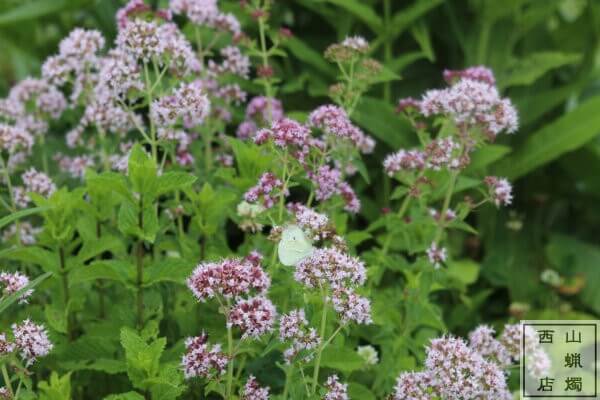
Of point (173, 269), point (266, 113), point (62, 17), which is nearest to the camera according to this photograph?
point (173, 269)

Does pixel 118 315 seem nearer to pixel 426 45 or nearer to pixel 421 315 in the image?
pixel 421 315

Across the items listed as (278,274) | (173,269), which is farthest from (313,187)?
(173,269)

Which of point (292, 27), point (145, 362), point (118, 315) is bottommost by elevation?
point (145, 362)

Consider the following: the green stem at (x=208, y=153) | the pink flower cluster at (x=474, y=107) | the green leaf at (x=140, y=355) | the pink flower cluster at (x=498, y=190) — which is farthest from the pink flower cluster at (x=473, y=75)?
the green leaf at (x=140, y=355)

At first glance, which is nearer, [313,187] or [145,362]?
[145,362]

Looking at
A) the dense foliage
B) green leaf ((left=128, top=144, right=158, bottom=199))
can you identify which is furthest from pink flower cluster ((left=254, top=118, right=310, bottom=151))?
Answer: green leaf ((left=128, top=144, right=158, bottom=199))

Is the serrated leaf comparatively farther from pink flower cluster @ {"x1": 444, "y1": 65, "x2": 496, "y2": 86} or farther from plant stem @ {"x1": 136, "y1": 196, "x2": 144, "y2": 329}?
plant stem @ {"x1": 136, "y1": 196, "x2": 144, "y2": 329}

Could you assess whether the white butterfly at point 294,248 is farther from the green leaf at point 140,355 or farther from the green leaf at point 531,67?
the green leaf at point 531,67
